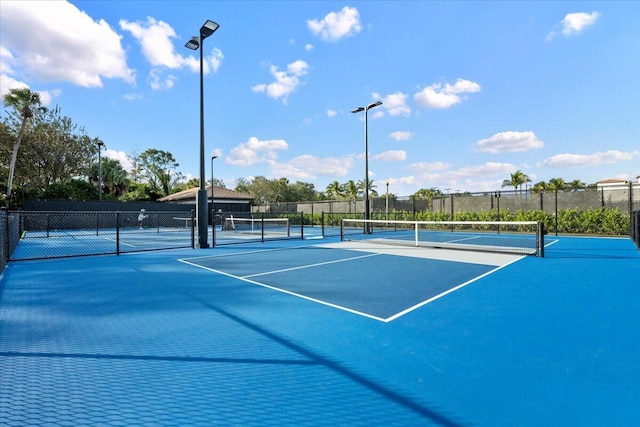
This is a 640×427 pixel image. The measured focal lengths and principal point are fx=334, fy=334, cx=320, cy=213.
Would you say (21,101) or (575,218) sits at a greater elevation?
(21,101)

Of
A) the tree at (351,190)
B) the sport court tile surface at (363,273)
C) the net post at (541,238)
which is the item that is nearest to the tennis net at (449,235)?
the net post at (541,238)

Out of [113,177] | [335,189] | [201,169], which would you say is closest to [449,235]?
[201,169]

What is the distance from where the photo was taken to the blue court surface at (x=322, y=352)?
2477 millimetres

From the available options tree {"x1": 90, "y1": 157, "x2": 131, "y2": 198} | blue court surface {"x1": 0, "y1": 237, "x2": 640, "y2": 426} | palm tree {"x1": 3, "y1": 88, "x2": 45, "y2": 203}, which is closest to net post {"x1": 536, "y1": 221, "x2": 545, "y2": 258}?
blue court surface {"x1": 0, "y1": 237, "x2": 640, "y2": 426}

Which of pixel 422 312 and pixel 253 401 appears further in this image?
pixel 422 312

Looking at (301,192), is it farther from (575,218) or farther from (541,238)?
(541,238)

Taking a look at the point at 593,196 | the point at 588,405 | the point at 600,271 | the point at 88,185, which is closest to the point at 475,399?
the point at 588,405

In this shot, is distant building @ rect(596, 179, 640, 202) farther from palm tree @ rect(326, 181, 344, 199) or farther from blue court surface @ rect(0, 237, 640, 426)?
palm tree @ rect(326, 181, 344, 199)

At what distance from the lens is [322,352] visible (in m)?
3.47

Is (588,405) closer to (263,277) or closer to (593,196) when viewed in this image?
(263,277)

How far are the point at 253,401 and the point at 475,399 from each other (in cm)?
171

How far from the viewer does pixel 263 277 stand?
7.61 metres

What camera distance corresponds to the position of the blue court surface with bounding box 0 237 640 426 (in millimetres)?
2477

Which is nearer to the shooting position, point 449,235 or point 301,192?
point 449,235
